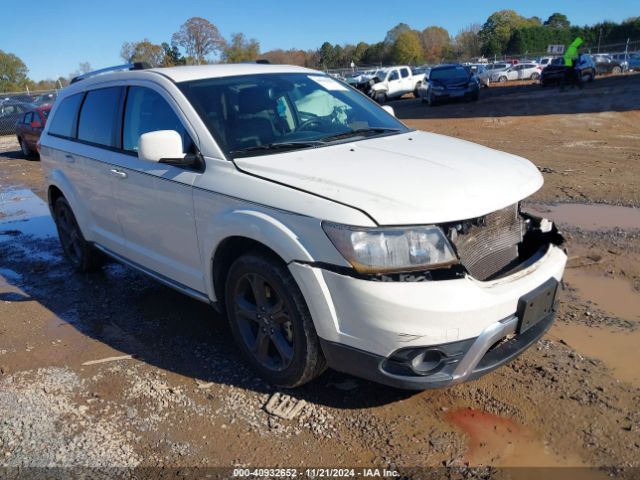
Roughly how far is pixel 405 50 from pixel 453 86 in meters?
74.4

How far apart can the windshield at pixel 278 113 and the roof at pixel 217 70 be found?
84 millimetres

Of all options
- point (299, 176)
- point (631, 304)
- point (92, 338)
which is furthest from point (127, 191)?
point (631, 304)

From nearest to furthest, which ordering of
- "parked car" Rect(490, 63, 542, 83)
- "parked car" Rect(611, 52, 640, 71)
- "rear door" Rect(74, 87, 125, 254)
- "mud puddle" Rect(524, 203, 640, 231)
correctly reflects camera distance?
"rear door" Rect(74, 87, 125, 254) < "mud puddle" Rect(524, 203, 640, 231) < "parked car" Rect(611, 52, 640, 71) < "parked car" Rect(490, 63, 542, 83)

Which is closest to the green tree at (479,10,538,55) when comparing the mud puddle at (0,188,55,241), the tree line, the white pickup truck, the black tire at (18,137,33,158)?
the tree line

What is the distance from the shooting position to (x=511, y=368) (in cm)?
349

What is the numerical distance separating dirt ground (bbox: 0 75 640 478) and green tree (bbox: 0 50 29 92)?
7941 cm

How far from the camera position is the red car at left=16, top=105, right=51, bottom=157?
A: 15977 millimetres

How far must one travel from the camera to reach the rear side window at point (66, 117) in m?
5.22

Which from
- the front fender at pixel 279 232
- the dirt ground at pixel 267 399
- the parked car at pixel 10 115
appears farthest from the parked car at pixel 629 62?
the front fender at pixel 279 232

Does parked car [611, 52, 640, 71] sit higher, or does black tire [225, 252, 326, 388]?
parked car [611, 52, 640, 71]

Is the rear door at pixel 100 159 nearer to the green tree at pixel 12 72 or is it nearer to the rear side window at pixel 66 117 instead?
the rear side window at pixel 66 117

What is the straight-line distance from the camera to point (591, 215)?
21.7 feet

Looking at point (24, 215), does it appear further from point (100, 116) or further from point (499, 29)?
point (499, 29)

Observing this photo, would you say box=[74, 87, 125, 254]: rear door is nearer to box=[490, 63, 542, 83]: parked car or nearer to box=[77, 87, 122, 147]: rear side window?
box=[77, 87, 122, 147]: rear side window
